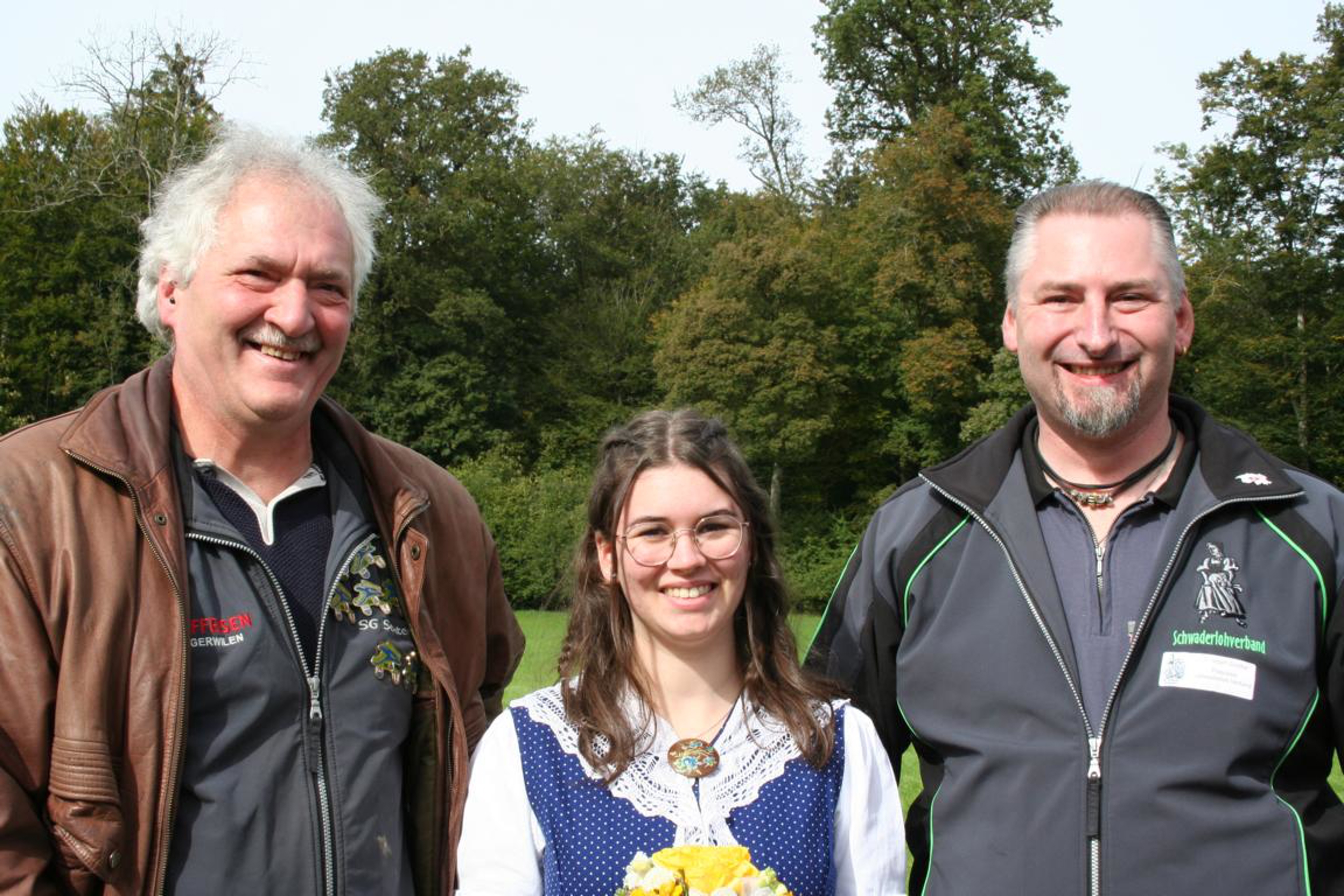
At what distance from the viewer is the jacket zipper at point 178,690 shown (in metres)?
2.92

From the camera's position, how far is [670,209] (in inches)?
2073

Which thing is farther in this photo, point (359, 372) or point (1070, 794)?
point (359, 372)

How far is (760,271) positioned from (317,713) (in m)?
36.9

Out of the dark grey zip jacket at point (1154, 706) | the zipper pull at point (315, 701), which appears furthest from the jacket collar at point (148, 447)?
the dark grey zip jacket at point (1154, 706)

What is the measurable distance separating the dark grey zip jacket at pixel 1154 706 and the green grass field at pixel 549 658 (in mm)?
513

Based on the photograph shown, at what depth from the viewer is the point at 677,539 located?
306cm

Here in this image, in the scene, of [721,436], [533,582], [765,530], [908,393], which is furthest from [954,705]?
[908,393]

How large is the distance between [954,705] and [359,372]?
42028mm

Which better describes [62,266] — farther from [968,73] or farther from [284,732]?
[284,732]

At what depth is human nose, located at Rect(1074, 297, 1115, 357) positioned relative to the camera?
11.3 feet

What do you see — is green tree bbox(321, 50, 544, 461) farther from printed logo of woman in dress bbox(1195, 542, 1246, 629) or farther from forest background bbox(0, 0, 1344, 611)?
printed logo of woman in dress bbox(1195, 542, 1246, 629)

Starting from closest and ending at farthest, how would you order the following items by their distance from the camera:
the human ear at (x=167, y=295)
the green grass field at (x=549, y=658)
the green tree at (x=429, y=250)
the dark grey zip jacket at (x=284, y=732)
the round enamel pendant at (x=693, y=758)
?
the round enamel pendant at (x=693, y=758) < the dark grey zip jacket at (x=284, y=732) < the human ear at (x=167, y=295) < the green grass field at (x=549, y=658) < the green tree at (x=429, y=250)

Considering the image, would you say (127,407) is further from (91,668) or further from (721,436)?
(721,436)

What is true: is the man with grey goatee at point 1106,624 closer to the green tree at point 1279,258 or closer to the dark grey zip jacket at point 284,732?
the dark grey zip jacket at point 284,732
